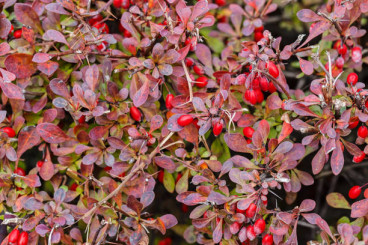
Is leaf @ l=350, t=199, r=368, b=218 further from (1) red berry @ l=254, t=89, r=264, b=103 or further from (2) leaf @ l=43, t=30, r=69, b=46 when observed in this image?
(2) leaf @ l=43, t=30, r=69, b=46

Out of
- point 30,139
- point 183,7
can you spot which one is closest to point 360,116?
point 183,7

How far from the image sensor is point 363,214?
95 centimetres

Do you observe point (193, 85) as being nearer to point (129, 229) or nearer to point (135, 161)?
point (135, 161)

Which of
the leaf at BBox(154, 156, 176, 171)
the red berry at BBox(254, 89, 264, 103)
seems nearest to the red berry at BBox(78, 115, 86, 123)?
the leaf at BBox(154, 156, 176, 171)

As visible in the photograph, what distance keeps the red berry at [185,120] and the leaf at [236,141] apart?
10 centimetres

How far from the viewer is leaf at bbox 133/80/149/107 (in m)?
0.98

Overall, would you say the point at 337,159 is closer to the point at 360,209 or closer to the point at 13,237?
the point at 360,209

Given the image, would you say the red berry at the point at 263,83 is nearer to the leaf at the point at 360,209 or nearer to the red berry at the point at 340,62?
the red berry at the point at 340,62

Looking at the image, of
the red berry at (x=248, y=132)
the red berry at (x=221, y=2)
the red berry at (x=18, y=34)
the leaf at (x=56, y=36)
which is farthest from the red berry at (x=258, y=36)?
the red berry at (x=18, y=34)

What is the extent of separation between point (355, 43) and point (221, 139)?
50cm

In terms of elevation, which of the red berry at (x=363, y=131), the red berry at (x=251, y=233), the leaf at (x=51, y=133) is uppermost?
the red berry at (x=363, y=131)

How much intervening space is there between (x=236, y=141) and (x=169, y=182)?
0.78 ft

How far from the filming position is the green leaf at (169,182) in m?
1.08

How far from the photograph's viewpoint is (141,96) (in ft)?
3.22
